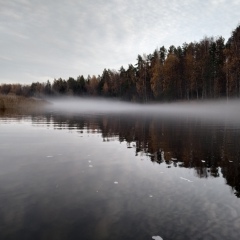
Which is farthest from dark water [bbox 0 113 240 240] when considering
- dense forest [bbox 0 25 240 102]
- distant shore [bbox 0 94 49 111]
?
dense forest [bbox 0 25 240 102]

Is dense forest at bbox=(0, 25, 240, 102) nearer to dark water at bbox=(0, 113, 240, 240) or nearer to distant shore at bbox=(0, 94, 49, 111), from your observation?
distant shore at bbox=(0, 94, 49, 111)

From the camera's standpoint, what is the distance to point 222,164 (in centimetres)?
1023

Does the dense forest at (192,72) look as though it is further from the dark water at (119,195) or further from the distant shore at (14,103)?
the dark water at (119,195)

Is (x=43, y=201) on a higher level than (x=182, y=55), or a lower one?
lower

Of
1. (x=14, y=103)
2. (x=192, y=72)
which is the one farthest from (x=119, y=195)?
(x=192, y=72)

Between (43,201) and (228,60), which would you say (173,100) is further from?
(43,201)

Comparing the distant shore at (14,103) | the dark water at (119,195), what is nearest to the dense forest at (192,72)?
the distant shore at (14,103)

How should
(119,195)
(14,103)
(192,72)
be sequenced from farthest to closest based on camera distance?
(192,72) → (14,103) → (119,195)

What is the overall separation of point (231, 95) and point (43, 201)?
70.3 meters

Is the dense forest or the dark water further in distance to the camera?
the dense forest


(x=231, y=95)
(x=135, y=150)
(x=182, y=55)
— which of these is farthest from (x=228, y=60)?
(x=135, y=150)

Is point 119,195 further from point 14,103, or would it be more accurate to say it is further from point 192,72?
point 192,72

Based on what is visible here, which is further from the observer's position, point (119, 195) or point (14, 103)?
point (14, 103)

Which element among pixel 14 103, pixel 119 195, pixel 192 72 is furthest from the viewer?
pixel 192 72
